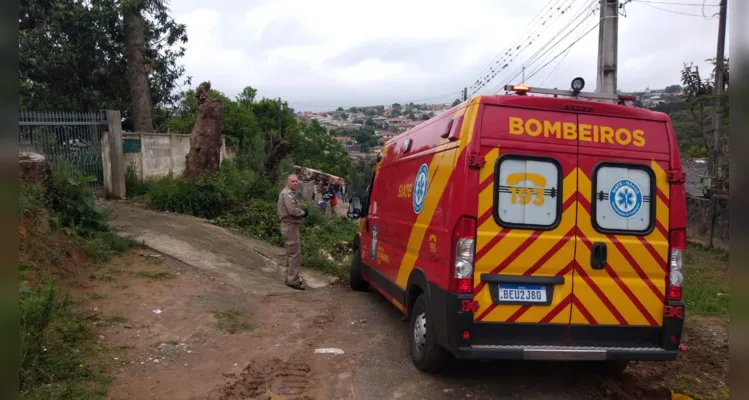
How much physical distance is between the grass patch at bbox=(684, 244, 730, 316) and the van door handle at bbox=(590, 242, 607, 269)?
1566 millimetres

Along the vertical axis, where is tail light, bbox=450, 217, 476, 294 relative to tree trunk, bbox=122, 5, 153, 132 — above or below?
below

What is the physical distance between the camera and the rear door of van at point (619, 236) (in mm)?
4191

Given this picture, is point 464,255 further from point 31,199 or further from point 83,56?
point 83,56

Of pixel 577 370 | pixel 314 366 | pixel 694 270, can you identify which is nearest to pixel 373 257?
pixel 314 366

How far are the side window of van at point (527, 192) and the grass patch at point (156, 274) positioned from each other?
16.6 ft

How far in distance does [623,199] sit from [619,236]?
1.02 ft

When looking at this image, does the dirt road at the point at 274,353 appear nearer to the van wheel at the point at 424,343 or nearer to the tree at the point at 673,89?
the van wheel at the point at 424,343

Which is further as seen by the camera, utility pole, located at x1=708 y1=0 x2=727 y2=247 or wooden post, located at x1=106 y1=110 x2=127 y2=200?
utility pole, located at x1=708 y1=0 x2=727 y2=247

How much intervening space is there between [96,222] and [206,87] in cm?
609

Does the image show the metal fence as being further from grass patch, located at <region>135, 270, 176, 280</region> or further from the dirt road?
the dirt road

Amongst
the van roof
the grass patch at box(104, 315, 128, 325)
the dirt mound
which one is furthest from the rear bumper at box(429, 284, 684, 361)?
the grass patch at box(104, 315, 128, 325)

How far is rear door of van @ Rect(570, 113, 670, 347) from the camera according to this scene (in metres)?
4.19

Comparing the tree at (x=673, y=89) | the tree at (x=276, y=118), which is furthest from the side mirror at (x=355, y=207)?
the tree at (x=276, y=118)

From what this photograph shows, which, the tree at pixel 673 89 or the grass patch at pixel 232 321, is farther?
the tree at pixel 673 89
